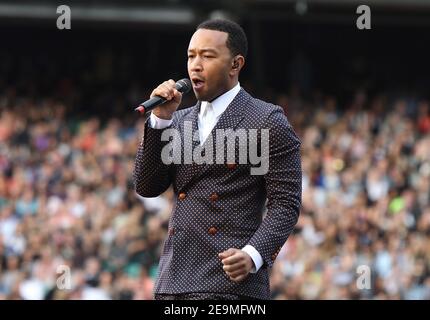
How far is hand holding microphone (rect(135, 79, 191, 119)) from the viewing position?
5117 mm

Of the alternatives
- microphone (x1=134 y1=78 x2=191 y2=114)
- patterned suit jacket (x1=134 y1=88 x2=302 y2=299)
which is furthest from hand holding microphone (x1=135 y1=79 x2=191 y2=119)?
patterned suit jacket (x1=134 y1=88 x2=302 y2=299)

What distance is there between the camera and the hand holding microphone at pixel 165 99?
5.12 m

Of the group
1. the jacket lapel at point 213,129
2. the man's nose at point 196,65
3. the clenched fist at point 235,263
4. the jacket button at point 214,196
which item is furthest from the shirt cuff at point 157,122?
the clenched fist at point 235,263

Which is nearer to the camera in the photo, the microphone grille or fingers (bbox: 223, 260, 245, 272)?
fingers (bbox: 223, 260, 245, 272)

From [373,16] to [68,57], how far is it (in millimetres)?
5487

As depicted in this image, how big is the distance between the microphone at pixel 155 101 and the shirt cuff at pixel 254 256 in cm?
75

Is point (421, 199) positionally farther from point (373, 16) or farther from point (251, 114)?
point (251, 114)

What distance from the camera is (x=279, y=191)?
17.5 feet

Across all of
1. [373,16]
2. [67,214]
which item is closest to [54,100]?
[67,214]

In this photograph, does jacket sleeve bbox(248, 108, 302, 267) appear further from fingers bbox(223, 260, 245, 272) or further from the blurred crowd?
the blurred crowd

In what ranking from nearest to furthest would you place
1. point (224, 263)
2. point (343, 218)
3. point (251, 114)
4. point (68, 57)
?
point (224, 263) → point (251, 114) → point (343, 218) → point (68, 57)

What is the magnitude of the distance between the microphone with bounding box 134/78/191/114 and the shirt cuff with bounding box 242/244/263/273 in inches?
29.3

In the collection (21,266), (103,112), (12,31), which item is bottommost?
(21,266)

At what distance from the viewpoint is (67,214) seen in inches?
648
